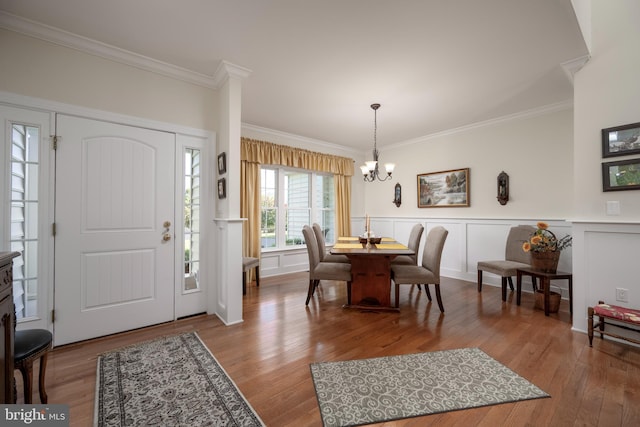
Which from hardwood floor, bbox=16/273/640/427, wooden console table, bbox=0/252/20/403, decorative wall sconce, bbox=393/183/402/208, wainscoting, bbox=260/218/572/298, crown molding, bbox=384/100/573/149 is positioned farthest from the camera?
decorative wall sconce, bbox=393/183/402/208

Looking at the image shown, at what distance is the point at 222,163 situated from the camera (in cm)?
287

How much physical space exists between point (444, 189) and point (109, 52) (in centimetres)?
495

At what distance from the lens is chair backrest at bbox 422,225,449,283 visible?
307 cm

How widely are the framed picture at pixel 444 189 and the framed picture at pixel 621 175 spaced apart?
2130mm

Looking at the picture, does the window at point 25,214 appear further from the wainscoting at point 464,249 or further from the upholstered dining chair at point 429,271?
the upholstered dining chair at point 429,271

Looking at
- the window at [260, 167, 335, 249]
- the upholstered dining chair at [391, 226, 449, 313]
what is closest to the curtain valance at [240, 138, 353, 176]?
the window at [260, 167, 335, 249]

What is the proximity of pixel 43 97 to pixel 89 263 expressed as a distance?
4.70ft

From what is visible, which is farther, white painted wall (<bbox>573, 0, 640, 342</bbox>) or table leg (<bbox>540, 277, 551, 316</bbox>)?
table leg (<bbox>540, 277, 551, 316</bbox>)

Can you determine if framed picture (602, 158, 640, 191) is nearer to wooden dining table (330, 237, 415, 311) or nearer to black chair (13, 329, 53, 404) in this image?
wooden dining table (330, 237, 415, 311)

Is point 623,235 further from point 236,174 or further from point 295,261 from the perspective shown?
point 295,261

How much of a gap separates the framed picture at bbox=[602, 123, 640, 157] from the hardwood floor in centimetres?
167

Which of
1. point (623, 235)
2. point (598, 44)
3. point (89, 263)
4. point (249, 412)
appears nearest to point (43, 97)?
point (89, 263)

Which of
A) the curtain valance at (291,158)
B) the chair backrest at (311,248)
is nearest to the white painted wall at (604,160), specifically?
the chair backrest at (311,248)

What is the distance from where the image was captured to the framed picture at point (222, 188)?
282 cm
